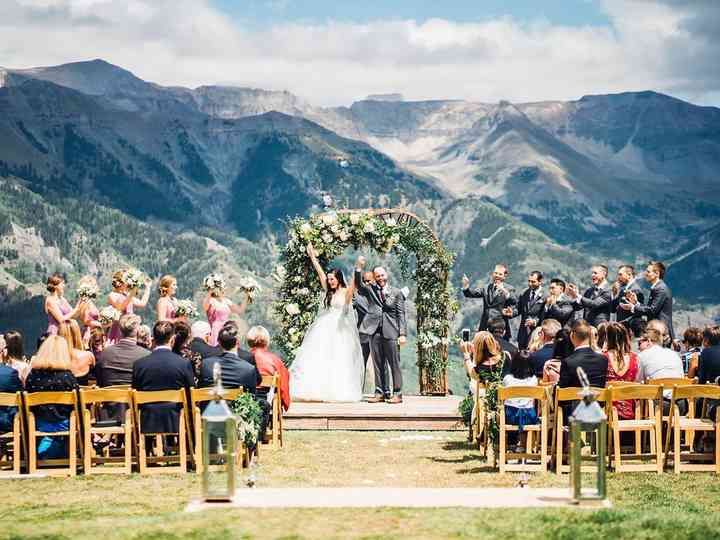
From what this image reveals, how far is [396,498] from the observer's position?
9570mm

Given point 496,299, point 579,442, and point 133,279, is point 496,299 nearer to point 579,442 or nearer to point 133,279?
point 133,279

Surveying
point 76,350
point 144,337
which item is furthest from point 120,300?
point 76,350

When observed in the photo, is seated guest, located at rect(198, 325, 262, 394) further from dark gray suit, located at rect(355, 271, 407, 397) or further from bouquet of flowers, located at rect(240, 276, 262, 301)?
dark gray suit, located at rect(355, 271, 407, 397)

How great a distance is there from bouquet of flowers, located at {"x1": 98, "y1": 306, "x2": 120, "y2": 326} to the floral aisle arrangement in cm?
558

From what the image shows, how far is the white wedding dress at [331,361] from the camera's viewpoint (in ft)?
66.7

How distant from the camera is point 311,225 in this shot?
75.7ft

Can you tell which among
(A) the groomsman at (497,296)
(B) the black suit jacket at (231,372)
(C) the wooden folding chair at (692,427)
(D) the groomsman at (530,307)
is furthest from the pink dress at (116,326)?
(C) the wooden folding chair at (692,427)

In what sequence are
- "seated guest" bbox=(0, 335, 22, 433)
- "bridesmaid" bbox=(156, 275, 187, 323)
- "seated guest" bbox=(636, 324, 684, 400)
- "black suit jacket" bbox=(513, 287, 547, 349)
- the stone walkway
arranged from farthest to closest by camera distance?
"black suit jacket" bbox=(513, 287, 547, 349) → "bridesmaid" bbox=(156, 275, 187, 323) → "seated guest" bbox=(636, 324, 684, 400) → "seated guest" bbox=(0, 335, 22, 433) → the stone walkway

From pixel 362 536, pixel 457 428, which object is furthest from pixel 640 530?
pixel 457 428

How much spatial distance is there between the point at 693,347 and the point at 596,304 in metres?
2.69

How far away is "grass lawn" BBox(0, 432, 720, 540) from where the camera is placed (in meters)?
8.55

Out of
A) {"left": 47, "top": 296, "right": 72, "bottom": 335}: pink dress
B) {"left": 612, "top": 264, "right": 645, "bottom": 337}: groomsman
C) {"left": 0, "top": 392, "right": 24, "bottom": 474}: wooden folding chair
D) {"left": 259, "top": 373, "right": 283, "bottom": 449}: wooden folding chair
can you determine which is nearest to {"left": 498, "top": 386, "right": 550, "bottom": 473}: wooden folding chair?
{"left": 259, "top": 373, "right": 283, "bottom": 449}: wooden folding chair

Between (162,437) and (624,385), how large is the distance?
555cm

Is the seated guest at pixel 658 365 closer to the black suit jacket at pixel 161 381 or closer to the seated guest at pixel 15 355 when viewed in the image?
the black suit jacket at pixel 161 381
